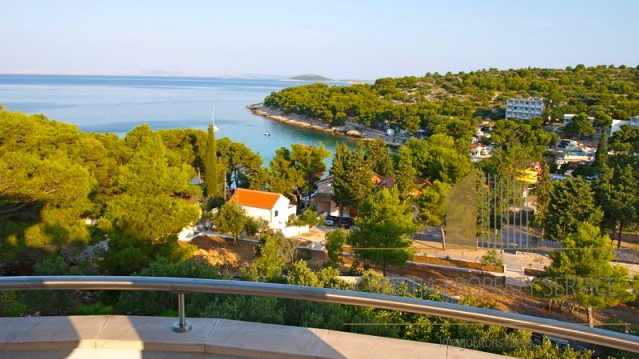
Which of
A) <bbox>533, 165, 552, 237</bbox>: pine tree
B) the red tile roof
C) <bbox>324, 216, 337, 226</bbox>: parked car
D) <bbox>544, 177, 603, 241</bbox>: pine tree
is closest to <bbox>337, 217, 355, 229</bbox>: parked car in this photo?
<bbox>324, 216, 337, 226</bbox>: parked car

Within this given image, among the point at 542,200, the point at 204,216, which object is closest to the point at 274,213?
the point at 204,216

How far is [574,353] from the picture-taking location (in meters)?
3.21

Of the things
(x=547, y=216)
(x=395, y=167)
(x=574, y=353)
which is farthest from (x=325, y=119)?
(x=574, y=353)

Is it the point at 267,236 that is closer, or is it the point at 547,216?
the point at 267,236

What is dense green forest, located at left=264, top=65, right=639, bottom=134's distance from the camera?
42.8 metres

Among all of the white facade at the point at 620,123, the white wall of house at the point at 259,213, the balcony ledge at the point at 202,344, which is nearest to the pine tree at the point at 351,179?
the white wall of house at the point at 259,213

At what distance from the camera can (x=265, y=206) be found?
16.0 metres

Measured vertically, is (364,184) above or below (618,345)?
below

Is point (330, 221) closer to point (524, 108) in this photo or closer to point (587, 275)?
point (587, 275)

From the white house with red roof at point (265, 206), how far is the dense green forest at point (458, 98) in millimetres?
21678

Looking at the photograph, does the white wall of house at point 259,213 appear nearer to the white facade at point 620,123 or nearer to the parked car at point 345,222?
the parked car at point 345,222

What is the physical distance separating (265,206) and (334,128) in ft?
117

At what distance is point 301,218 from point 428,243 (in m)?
4.16

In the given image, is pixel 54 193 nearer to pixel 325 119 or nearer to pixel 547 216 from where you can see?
pixel 547 216
